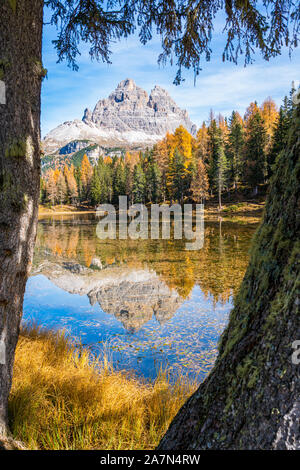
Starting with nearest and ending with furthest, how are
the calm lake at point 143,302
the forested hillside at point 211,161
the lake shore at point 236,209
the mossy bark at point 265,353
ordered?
the mossy bark at point 265,353 < the calm lake at point 143,302 < the lake shore at point 236,209 < the forested hillside at point 211,161

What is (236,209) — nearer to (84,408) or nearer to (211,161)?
(211,161)

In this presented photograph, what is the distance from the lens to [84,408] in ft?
9.50

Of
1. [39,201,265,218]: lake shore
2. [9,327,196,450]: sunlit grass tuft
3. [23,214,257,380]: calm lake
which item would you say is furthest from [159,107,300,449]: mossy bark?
[39,201,265,218]: lake shore

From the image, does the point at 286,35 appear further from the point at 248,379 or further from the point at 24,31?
the point at 248,379

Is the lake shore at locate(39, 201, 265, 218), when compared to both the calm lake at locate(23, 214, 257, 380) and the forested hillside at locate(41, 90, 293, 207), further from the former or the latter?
the calm lake at locate(23, 214, 257, 380)

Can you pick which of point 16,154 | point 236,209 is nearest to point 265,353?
point 16,154

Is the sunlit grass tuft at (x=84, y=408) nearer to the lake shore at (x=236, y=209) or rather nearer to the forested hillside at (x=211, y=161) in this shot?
the lake shore at (x=236, y=209)

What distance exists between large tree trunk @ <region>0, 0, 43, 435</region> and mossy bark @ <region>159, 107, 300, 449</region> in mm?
1466

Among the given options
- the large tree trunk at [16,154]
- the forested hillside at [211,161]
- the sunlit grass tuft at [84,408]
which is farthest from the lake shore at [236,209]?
the large tree trunk at [16,154]

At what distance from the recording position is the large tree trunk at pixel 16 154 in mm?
2059

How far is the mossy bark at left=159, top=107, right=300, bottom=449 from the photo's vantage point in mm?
1033

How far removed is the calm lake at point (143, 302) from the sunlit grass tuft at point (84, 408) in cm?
100

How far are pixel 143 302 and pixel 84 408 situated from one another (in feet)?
16.1
